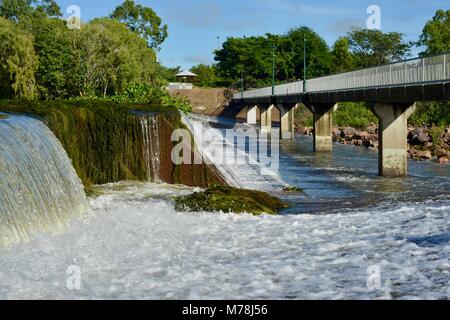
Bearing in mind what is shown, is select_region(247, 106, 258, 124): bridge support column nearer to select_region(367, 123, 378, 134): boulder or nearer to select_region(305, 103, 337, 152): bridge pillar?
select_region(367, 123, 378, 134): boulder

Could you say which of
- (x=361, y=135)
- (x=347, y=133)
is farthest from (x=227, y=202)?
(x=347, y=133)

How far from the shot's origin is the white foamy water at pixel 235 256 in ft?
26.4

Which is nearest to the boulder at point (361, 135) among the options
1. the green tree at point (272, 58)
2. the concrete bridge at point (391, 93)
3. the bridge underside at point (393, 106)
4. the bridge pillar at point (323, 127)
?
the bridge pillar at point (323, 127)

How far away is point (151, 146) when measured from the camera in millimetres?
18688

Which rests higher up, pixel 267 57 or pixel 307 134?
pixel 267 57

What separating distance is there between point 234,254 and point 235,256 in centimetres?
13

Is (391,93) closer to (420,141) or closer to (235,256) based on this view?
(420,141)

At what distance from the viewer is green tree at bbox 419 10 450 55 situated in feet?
270

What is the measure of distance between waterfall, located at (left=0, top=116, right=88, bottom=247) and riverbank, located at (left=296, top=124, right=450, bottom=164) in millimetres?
25442

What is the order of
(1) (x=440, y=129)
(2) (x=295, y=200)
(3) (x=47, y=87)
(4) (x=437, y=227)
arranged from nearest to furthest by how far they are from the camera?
1. (4) (x=437, y=227)
2. (2) (x=295, y=200)
3. (1) (x=440, y=129)
4. (3) (x=47, y=87)
